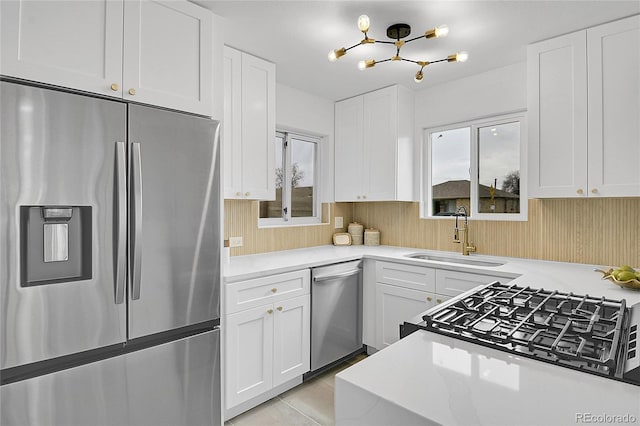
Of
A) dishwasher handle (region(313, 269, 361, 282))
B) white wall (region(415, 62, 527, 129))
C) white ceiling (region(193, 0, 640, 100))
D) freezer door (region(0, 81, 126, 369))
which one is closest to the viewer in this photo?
freezer door (region(0, 81, 126, 369))

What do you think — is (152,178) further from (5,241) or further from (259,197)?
(259,197)

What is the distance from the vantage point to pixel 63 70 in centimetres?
145

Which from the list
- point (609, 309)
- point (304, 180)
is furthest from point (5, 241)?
point (304, 180)

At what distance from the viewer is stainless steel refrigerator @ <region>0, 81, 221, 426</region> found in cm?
132

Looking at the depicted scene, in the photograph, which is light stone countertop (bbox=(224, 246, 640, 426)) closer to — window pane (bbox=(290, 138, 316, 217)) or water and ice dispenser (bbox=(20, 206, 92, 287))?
water and ice dispenser (bbox=(20, 206, 92, 287))

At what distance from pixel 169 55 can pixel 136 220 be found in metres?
0.87

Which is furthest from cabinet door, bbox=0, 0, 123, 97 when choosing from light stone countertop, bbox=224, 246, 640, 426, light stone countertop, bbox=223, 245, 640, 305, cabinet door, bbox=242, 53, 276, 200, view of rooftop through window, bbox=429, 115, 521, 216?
view of rooftop through window, bbox=429, 115, 521, 216

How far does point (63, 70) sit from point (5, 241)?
73cm

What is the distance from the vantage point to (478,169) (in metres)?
3.11

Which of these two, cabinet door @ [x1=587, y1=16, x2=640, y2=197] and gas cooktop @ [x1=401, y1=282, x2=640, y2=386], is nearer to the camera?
gas cooktop @ [x1=401, y1=282, x2=640, y2=386]

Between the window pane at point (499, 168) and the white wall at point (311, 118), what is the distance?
1.45 meters

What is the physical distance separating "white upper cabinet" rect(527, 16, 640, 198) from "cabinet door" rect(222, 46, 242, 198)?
2032 millimetres

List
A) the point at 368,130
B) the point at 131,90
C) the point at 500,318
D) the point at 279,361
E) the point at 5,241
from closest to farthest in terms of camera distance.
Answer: the point at 500,318 → the point at 5,241 → the point at 131,90 → the point at 279,361 → the point at 368,130

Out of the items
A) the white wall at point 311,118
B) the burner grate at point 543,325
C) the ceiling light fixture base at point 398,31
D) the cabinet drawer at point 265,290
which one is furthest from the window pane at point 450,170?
the burner grate at point 543,325
